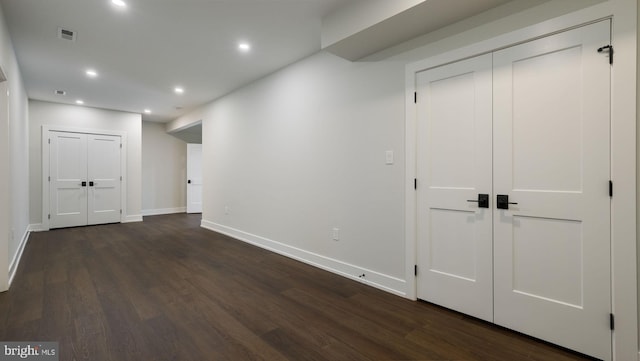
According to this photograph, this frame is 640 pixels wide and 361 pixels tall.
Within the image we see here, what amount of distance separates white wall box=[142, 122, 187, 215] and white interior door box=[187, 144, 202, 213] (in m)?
0.30

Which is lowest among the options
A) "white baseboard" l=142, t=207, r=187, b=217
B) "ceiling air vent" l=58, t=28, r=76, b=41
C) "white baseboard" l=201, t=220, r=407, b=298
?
"white baseboard" l=201, t=220, r=407, b=298

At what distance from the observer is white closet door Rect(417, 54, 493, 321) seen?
226cm

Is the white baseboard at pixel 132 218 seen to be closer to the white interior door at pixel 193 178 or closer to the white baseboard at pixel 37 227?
the white baseboard at pixel 37 227

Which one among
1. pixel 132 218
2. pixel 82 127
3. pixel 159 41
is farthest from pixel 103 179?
pixel 159 41

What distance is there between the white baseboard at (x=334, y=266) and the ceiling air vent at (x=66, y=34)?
3.48 meters

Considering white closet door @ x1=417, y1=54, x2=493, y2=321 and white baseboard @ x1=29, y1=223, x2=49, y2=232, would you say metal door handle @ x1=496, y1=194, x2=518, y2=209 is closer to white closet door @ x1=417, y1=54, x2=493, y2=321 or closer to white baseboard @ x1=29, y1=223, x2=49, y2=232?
white closet door @ x1=417, y1=54, x2=493, y2=321

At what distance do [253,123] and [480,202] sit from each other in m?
3.68

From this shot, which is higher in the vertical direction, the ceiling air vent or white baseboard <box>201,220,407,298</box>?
the ceiling air vent

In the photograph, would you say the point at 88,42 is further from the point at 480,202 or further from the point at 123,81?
the point at 480,202

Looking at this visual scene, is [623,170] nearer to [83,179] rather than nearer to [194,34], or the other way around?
[194,34]

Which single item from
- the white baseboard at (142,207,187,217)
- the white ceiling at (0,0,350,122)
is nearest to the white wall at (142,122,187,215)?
the white baseboard at (142,207,187,217)

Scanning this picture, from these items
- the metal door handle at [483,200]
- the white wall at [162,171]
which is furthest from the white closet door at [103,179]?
the metal door handle at [483,200]

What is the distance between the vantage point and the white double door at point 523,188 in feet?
5.91

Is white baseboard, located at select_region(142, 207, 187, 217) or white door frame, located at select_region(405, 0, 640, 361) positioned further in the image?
white baseboard, located at select_region(142, 207, 187, 217)
